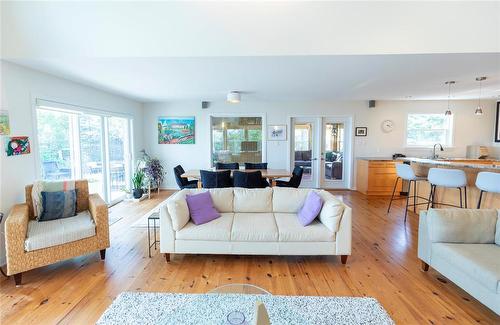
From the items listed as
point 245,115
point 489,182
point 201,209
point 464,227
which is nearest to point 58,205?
point 201,209

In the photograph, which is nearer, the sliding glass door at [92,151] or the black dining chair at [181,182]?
the sliding glass door at [92,151]

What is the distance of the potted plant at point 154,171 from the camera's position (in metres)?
6.03

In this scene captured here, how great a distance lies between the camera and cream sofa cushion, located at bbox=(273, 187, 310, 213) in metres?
3.19

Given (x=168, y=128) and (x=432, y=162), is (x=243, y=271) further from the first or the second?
(x=168, y=128)

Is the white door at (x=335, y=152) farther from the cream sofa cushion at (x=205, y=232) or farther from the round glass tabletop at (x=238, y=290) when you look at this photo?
the round glass tabletop at (x=238, y=290)

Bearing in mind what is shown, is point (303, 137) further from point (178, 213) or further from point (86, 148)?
point (86, 148)

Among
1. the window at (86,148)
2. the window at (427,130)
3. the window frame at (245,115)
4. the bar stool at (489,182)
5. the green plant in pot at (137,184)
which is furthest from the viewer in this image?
the window frame at (245,115)

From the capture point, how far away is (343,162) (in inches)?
262

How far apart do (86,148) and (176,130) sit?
7.67 ft

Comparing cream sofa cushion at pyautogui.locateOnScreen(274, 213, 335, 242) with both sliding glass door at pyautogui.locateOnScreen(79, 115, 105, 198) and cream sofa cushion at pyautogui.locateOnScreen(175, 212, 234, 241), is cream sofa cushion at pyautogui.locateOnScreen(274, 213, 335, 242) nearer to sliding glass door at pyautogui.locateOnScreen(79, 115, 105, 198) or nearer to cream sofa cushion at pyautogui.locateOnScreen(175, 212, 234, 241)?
cream sofa cushion at pyautogui.locateOnScreen(175, 212, 234, 241)

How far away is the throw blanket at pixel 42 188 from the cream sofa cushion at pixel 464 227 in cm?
405

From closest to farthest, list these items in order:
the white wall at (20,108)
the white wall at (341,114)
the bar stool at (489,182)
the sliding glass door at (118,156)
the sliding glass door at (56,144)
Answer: the white wall at (20,108)
the bar stool at (489,182)
the sliding glass door at (56,144)
the sliding glass door at (118,156)
the white wall at (341,114)

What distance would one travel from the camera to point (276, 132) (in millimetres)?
6496

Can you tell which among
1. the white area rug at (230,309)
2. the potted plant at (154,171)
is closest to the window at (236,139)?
the potted plant at (154,171)
